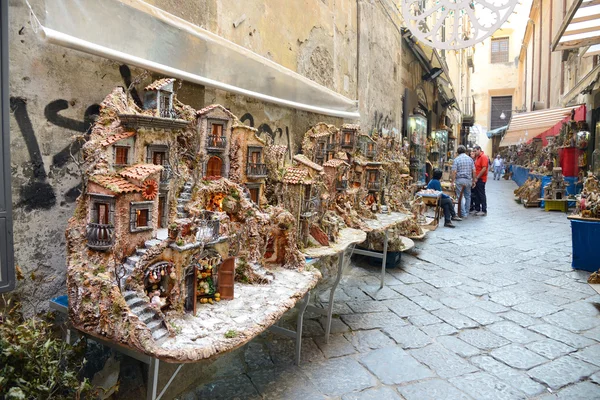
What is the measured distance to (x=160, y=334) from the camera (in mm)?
2416

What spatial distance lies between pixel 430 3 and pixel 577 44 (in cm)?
631

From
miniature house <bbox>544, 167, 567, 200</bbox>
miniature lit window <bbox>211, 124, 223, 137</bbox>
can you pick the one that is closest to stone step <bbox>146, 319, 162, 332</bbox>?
miniature lit window <bbox>211, 124, 223, 137</bbox>

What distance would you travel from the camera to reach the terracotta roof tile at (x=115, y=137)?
102 inches

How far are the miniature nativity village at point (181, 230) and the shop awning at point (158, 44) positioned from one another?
0.31 metres

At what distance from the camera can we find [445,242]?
9641 millimetres

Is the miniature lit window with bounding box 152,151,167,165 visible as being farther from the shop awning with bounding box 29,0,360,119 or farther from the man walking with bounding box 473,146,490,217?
the man walking with bounding box 473,146,490,217

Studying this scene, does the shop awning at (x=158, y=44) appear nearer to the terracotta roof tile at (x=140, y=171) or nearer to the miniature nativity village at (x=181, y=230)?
the miniature nativity village at (x=181, y=230)

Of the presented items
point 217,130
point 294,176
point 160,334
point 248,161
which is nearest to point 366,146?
point 294,176

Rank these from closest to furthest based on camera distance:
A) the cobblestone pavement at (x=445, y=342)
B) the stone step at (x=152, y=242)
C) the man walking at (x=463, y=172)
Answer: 1. the stone step at (x=152, y=242)
2. the cobblestone pavement at (x=445, y=342)
3. the man walking at (x=463, y=172)

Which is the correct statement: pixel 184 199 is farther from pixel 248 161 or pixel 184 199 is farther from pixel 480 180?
pixel 480 180

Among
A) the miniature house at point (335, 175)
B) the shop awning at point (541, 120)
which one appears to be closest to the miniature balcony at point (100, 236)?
the miniature house at point (335, 175)

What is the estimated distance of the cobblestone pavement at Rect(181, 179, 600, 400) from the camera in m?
3.92

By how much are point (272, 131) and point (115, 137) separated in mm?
2807

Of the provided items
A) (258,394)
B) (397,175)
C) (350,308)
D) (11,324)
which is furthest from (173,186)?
(397,175)
